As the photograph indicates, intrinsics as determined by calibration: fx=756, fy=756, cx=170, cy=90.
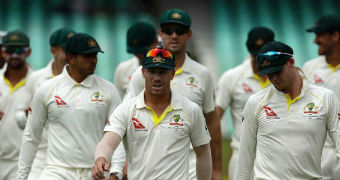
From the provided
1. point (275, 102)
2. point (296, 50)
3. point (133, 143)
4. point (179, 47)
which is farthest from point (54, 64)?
point (296, 50)

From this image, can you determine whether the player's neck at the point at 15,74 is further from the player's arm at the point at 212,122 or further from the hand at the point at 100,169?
the hand at the point at 100,169

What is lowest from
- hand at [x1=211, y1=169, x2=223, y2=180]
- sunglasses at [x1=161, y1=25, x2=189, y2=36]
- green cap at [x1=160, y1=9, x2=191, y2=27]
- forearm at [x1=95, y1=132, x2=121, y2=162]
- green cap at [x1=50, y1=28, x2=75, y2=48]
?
hand at [x1=211, y1=169, x2=223, y2=180]

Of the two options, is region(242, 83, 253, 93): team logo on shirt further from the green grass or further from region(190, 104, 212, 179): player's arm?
the green grass

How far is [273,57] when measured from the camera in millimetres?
6535

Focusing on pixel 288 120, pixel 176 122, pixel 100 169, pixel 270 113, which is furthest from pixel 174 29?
pixel 100 169

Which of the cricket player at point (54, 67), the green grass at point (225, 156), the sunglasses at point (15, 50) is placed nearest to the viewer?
the cricket player at point (54, 67)

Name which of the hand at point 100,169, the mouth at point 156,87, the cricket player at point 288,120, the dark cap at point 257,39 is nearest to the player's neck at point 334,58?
the dark cap at point 257,39

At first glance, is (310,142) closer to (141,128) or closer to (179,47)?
(141,128)

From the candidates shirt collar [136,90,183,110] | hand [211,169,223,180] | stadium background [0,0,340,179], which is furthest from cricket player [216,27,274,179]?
stadium background [0,0,340,179]

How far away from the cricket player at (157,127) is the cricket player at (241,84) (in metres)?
2.75

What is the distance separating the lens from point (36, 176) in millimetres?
8383

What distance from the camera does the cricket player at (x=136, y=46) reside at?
10117 millimetres

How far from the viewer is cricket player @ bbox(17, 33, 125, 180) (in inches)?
309

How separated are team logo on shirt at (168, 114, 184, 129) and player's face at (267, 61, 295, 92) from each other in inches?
34.9
